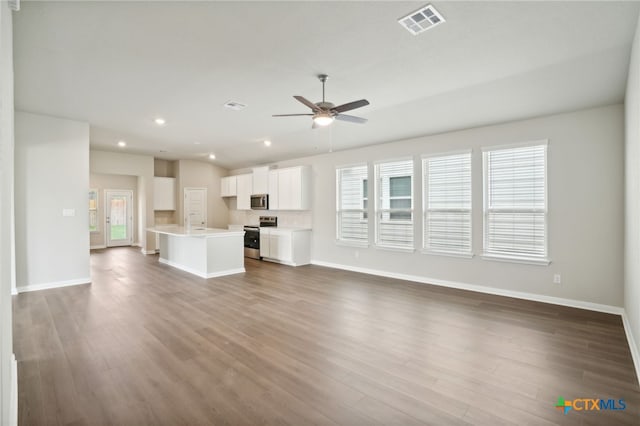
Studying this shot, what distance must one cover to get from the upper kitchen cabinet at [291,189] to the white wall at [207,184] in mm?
3005

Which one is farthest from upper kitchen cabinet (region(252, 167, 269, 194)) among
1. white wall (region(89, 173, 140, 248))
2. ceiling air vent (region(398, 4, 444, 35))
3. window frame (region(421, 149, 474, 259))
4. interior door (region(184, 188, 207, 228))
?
ceiling air vent (region(398, 4, 444, 35))

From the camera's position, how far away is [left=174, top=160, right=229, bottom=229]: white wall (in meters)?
9.99

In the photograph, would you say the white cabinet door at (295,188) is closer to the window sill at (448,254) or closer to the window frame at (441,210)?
the window frame at (441,210)

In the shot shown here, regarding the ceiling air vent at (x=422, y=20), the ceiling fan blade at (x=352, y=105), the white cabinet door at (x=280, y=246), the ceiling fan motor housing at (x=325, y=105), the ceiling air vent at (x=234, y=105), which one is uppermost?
the ceiling air vent at (x=234, y=105)

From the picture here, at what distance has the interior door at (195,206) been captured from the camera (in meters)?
10.1

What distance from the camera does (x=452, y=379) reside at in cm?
258

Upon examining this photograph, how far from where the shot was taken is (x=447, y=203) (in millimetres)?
5621

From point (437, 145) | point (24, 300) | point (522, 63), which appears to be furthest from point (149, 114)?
point (522, 63)

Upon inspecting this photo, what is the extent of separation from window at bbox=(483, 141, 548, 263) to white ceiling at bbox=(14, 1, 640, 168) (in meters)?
0.61

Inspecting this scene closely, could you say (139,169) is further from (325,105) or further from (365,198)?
(325,105)

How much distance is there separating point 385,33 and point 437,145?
10.7 feet

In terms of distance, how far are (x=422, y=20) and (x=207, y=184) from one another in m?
9.08

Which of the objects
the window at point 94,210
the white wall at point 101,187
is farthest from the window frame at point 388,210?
the window at point 94,210

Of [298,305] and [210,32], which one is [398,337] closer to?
[298,305]
